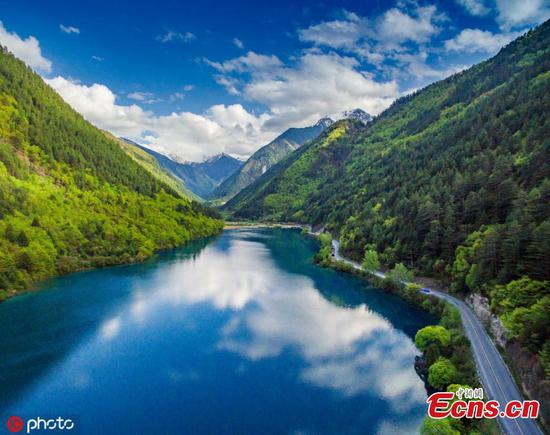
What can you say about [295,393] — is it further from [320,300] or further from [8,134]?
[8,134]

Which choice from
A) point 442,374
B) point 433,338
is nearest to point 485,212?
point 433,338

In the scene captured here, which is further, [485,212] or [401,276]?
[401,276]

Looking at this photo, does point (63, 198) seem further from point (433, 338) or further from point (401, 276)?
point (433, 338)

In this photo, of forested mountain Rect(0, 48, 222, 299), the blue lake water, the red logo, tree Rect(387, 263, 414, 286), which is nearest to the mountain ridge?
tree Rect(387, 263, 414, 286)

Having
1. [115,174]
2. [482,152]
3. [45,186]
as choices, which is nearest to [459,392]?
[482,152]

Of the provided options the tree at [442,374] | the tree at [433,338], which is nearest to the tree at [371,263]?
the tree at [433,338]

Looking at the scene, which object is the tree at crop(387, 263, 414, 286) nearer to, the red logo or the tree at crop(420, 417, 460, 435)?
the tree at crop(420, 417, 460, 435)
